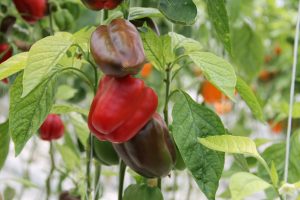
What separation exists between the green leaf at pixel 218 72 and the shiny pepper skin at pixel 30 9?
49 centimetres

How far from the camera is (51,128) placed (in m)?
1.21

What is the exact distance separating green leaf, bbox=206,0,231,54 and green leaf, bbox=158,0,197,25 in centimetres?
6

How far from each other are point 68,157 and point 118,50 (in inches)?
26.7

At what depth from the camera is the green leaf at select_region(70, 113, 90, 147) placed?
3.99ft

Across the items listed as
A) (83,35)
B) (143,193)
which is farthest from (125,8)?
(143,193)

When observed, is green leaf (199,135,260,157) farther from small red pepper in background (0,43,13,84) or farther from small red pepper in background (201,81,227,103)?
small red pepper in background (201,81,227,103)

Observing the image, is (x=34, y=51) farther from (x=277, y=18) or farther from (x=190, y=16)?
(x=277, y=18)

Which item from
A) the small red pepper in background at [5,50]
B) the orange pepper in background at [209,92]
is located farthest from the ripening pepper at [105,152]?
the orange pepper in background at [209,92]

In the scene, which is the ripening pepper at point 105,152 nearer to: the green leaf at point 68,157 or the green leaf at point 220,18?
the green leaf at point 220,18

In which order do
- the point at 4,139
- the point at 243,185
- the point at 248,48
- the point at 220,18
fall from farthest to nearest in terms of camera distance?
the point at 248,48 < the point at 4,139 < the point at 220,18 < the point at 243,185

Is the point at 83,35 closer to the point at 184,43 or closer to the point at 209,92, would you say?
the point at 184,43

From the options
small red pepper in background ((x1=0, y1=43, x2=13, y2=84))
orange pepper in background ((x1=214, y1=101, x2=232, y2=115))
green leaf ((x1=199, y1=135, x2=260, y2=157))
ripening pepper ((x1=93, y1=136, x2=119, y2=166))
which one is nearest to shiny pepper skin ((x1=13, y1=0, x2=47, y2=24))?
small red pepper in background ((x1=0, y1=43, x2=13, y2=84))

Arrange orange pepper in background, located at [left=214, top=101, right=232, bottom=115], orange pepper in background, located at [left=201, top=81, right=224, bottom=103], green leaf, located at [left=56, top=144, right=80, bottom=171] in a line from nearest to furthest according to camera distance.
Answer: green leaf, located at [left=56, top=144, right=80, bottom=171], orange pepper in background, located at [left=201, top=81, right=224, bottom=103], orange pepper in background, located at [left=214, top=101, right=232, bottom=115]

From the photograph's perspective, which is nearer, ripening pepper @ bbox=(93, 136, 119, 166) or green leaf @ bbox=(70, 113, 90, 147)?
ripening pepper @ bbox=(93, 136, 119, 166)
